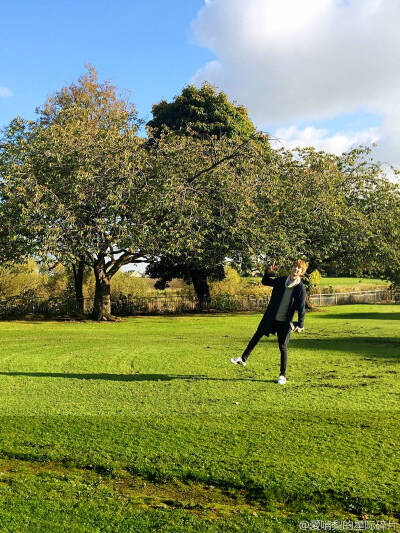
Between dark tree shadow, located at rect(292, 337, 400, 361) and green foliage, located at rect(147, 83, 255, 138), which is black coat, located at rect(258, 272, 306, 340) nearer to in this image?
dark tree shadow, located at rect(292, 337, 400, 361)

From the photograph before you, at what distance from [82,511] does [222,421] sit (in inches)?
103

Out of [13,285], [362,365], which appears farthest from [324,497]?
[13,285]

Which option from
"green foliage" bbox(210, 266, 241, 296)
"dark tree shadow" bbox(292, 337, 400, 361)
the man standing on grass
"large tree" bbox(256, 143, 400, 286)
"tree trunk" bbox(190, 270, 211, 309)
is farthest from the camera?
"green foliage" bbox(210, 266, 241, 296)

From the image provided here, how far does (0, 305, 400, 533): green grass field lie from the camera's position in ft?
13.8

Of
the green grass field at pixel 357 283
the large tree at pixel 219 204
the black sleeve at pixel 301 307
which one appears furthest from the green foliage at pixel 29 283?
the green grass field at pixel 357 283

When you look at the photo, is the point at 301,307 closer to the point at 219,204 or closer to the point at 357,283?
the point at 219,204

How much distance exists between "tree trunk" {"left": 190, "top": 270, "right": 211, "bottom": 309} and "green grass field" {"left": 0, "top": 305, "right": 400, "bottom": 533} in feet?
71.5

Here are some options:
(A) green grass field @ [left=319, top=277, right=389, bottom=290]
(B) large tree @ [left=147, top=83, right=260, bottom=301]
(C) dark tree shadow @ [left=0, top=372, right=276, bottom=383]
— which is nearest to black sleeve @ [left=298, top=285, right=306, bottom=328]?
(C) dark tree shadow @ [left=0, top=372, right=276, bottom=383]

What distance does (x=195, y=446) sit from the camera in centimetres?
557

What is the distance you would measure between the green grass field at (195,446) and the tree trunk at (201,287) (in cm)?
2179

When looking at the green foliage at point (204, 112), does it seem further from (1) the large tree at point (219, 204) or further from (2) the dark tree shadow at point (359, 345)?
(2) the dark tree shadow at point (359, 345)

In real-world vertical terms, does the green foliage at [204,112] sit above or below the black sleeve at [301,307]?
above

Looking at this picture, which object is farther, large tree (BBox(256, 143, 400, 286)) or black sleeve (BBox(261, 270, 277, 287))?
large tree (BBox(256, 143, 400, 286))

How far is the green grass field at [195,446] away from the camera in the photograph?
165 inches
